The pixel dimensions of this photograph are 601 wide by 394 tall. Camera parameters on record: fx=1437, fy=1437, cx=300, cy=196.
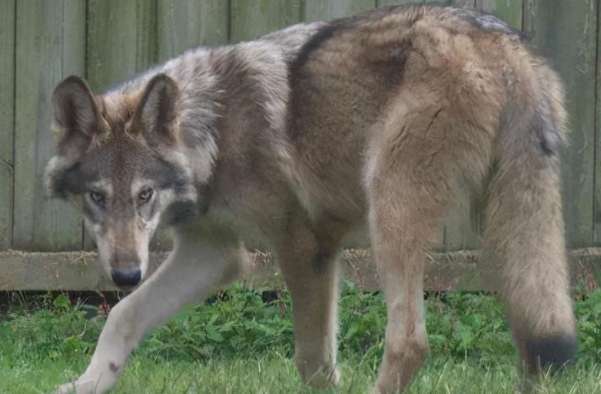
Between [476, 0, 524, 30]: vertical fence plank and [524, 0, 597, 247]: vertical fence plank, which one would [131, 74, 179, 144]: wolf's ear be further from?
[524, 0, 597, 247]: vertical fence plank

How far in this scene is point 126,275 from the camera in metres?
5.68

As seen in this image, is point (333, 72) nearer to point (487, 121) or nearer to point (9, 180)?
point (487, 121)

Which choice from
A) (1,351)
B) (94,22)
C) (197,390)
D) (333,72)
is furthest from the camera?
(94,22)

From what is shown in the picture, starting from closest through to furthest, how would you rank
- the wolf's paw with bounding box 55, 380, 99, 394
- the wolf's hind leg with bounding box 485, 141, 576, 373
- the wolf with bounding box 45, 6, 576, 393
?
the wolf's hind leg with bounding box 485, 141, 576, 373
the wolf with bounding box 45, 6, 576, 393
the wolf's paw with bounding box 55, 380, 99, 394

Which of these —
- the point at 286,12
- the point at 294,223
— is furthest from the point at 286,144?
the point at 286,12

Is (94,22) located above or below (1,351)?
above

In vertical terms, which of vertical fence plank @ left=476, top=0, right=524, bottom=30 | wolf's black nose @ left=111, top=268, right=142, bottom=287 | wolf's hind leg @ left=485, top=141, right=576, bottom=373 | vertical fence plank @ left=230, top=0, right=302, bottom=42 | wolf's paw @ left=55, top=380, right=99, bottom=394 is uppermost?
vertical fence plank @ left=476, top=0, right=524, bottom=30

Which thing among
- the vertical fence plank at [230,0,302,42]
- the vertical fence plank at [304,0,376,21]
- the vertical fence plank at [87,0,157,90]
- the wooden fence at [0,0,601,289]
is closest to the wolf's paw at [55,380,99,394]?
the wooden fence at [0,0,601,289]

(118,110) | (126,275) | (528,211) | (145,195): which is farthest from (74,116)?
(528,211)

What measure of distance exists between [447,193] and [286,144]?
83 centimetres

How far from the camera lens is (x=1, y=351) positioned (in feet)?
24.9

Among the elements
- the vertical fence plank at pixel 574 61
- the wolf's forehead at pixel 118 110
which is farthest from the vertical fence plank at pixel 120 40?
the vertical fence plank at pixel 574 61

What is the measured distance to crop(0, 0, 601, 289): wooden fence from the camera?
8047 millimetres

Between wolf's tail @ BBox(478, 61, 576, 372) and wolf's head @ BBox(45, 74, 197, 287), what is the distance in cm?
136
